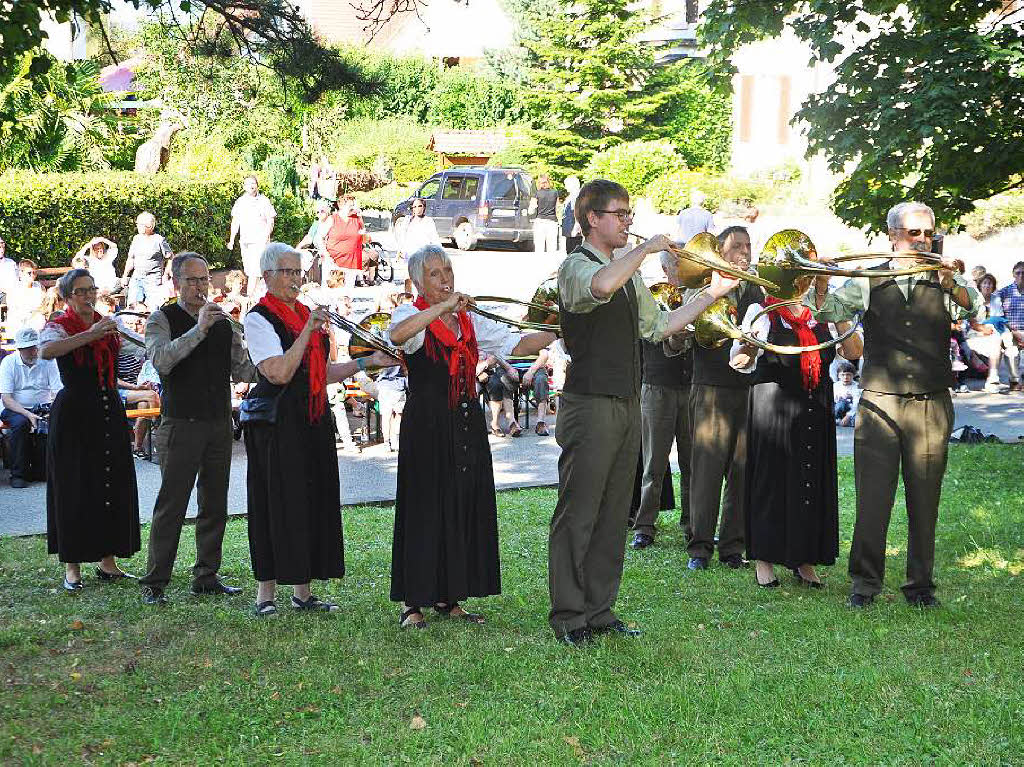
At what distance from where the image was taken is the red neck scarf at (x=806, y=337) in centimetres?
718

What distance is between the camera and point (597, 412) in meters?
5.96

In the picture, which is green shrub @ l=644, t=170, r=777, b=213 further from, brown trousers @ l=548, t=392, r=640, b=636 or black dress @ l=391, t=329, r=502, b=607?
brown trousers @ l=548, t=392, r=640, b=636

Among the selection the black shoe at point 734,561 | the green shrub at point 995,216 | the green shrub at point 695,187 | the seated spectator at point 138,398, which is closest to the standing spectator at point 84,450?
the black shoe at point 734,561

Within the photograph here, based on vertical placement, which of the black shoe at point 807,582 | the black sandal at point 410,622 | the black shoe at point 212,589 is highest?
the black sandal at point 410,622

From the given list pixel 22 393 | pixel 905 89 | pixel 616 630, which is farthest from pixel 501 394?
pixel 616 630

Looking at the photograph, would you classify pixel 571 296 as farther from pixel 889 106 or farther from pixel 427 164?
pixel 427 164

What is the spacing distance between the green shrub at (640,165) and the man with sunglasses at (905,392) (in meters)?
26.6

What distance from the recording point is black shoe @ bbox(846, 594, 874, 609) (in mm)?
6824

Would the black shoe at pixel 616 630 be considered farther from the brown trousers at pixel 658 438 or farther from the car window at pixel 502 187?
the car window at pixel 502 187

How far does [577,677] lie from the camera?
558cm

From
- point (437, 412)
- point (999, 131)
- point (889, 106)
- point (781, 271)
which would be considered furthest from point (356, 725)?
point (999, 131)

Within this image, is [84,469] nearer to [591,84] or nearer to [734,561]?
[734,561]

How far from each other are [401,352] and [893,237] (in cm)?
261

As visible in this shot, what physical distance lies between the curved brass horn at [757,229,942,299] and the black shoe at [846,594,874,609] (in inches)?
64.4
